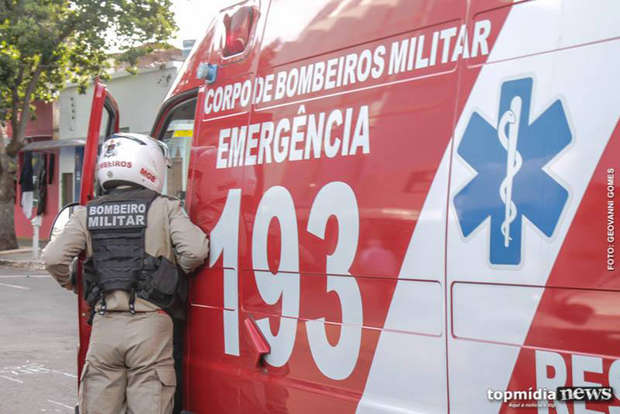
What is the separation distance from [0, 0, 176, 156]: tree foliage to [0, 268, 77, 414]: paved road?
747 cm

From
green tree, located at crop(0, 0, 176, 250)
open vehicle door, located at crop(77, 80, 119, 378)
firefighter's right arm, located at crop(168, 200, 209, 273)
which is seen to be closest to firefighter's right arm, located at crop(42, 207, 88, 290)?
open vehicle door, located at crop(77, 80, 119, 378)

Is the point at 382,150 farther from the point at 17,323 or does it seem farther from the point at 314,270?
the point at 17,323

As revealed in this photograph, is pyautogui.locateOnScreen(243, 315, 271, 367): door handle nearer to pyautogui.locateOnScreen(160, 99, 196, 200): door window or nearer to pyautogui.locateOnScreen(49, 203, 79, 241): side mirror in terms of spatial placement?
pyautogui.locateOnScreen(160, 99, 196, 200): door window

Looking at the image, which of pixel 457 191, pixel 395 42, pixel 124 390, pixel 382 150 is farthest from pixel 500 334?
pixel 124 390

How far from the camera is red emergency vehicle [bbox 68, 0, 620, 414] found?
250 cm

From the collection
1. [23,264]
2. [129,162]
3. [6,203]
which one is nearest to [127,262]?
[129,162]

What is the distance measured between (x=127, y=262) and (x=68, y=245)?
0.34 metres

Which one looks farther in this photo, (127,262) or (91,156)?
(91,156)

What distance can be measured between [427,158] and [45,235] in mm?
27127

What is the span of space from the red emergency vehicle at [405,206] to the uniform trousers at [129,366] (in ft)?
0.43

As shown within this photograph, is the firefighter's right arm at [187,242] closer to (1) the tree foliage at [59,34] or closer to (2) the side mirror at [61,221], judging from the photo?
(2) the side mirror at [61,221]

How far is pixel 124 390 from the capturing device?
14.2 ft

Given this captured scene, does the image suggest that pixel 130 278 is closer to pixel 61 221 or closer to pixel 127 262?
pixel 127 262

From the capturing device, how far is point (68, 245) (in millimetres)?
4348
